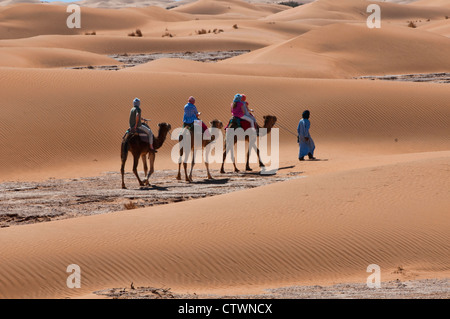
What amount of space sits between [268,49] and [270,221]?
120 ft

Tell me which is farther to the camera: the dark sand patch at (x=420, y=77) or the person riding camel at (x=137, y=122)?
the dark sand patch at (x=420, y=77)

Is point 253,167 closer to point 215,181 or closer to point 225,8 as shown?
point 215,181

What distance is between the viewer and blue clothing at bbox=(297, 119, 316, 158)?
22078 mm

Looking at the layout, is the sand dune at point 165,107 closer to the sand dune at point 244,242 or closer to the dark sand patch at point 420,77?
the dark sand patch at point 420,77

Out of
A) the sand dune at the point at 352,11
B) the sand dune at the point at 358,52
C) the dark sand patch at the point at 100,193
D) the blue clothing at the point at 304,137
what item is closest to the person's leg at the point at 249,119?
the dark sand patch at the point at 100,193

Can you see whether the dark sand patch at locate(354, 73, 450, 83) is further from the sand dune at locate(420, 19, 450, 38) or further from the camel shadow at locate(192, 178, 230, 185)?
the camel shadow at locate(192, 178, 230, 185)

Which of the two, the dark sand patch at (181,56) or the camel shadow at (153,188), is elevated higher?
the dark sand patch at (181,56)

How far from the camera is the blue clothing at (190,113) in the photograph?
18969 millimetres

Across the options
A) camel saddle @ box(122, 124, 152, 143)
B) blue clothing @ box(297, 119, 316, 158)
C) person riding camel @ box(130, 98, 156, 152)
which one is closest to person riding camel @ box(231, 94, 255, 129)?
blue clothing @ box(297, 119, 316, 158)

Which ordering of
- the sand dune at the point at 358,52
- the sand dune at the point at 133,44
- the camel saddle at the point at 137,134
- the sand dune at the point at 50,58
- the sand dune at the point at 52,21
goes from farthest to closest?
1. the sand dune at the point at 52,21
2. the sand dune at the point at 133,44
3. the sand dune at the point at 50,58
4. the sand dune at the point at 358,52
5. the camel saddle at the point at 137,134

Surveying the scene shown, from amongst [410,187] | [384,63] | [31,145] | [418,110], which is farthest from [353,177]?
[384,63]

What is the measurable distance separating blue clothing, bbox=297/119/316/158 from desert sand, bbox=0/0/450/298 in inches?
15.6

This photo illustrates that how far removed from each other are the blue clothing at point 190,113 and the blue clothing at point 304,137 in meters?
3.98

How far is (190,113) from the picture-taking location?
19.1 meters
